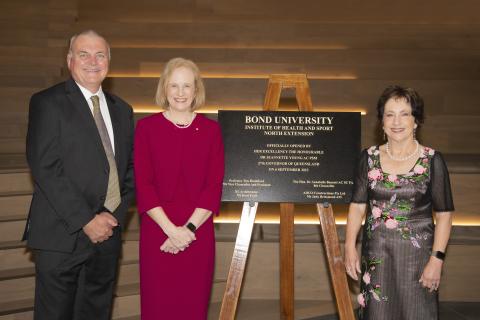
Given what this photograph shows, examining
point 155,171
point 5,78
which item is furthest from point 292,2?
point 155,171

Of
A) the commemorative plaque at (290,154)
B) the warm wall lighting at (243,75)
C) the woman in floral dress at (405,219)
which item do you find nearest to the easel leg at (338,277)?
the commemorative plaque at (290,154)

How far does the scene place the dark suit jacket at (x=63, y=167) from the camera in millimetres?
2416

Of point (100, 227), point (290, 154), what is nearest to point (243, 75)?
point (290, 154)

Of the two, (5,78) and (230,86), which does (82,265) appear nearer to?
(230,86)

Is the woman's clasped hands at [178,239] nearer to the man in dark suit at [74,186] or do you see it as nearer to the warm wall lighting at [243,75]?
the man in dark suit at [74,186]

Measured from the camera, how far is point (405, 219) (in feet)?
8.08

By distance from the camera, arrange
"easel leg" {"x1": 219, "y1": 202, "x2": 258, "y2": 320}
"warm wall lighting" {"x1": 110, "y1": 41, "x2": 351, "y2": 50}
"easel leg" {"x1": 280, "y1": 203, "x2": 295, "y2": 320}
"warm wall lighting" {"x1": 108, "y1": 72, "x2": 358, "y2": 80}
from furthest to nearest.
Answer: "warm wall lighting" {"x1": 110, "y1": 41, "x2": 351, "y2": 50} → "warm wall lighting" {"x1": 108, "y1": 72, "x2": 358, "y2": 80} → "easel leg" {"x1": 280, "y1": 203, "x2": 295, "y2": 320} → "easel leg" {"x1": 219, "y1": 202, "x2": 258, "y2": 320}

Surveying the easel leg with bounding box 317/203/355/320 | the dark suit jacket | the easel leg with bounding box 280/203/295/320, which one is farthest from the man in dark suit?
the easel leg with bounding box 317/203/355/320

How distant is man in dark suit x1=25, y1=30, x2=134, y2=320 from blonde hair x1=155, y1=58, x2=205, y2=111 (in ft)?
0.92

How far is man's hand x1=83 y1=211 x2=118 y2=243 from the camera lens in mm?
2469

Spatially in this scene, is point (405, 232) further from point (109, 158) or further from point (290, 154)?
point (109, 158)

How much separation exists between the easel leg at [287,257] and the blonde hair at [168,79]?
0.96m

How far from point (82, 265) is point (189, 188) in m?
0.65

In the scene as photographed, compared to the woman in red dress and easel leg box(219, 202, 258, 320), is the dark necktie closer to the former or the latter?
the woman in red dress
